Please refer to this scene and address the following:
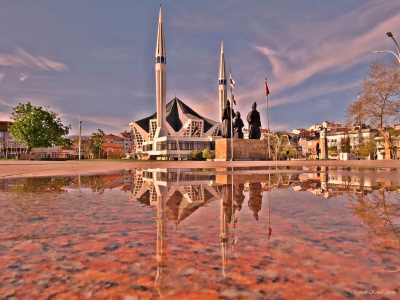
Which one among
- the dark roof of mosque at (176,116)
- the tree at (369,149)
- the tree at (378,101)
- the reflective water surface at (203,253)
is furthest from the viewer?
the dark roof of mosque at (176,116)

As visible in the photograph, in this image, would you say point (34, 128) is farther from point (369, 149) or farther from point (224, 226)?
point (369, 149)

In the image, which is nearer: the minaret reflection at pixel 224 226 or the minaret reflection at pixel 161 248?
the minaret reflection at pixel 161 248

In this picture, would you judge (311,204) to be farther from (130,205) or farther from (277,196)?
(130,205)

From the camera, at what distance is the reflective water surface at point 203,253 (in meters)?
2.03

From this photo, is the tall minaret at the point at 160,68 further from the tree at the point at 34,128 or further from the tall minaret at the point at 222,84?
the tree at the point at 34,128

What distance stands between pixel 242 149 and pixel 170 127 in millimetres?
76714

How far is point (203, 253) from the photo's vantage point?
2760mm

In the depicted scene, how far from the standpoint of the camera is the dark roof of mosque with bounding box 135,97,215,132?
11797cm

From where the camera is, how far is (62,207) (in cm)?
554

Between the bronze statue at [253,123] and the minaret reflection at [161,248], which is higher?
the bronze statue at [253,123]

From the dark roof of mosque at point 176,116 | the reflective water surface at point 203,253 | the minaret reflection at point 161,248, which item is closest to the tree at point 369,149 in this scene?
the dark roof of mosque at point 176,116

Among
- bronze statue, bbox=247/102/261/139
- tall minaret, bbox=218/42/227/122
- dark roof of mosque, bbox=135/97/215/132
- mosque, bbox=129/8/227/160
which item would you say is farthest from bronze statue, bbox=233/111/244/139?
dark roof of mosque, bbox=135/97/215/132

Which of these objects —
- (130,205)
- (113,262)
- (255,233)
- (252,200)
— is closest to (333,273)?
(255,233)

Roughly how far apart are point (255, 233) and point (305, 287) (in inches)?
56.9
